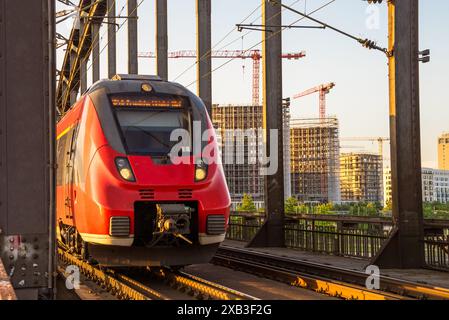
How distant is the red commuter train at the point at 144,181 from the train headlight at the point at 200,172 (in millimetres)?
18

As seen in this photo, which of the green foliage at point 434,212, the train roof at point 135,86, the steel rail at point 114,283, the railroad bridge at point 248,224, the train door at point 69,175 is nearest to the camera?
the railroad bridge at point 248,224

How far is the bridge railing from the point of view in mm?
14781

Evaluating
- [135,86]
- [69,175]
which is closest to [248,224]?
[69,175]

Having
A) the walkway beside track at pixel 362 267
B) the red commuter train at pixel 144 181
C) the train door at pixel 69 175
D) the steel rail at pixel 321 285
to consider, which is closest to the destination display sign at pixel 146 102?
the red commuter train at pixel 144 181

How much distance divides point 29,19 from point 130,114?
6123 mm

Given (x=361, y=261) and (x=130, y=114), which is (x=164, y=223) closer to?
(x=130, y=114)

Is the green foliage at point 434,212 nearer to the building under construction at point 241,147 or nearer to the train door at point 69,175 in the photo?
the train door at point 69,175

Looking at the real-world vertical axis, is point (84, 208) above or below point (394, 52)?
below

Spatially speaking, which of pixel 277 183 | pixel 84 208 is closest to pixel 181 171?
pixel 84 208

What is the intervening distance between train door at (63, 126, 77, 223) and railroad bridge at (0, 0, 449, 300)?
49.7 inches

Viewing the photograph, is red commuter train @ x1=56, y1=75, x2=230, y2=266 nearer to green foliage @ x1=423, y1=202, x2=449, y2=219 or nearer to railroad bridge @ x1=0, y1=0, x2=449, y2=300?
railroad bridge @ x1=0, y1=0, x2=449, y2=300

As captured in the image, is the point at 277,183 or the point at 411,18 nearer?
the point at 411,18

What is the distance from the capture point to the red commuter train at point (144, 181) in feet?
37.7

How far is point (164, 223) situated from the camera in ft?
37.6
